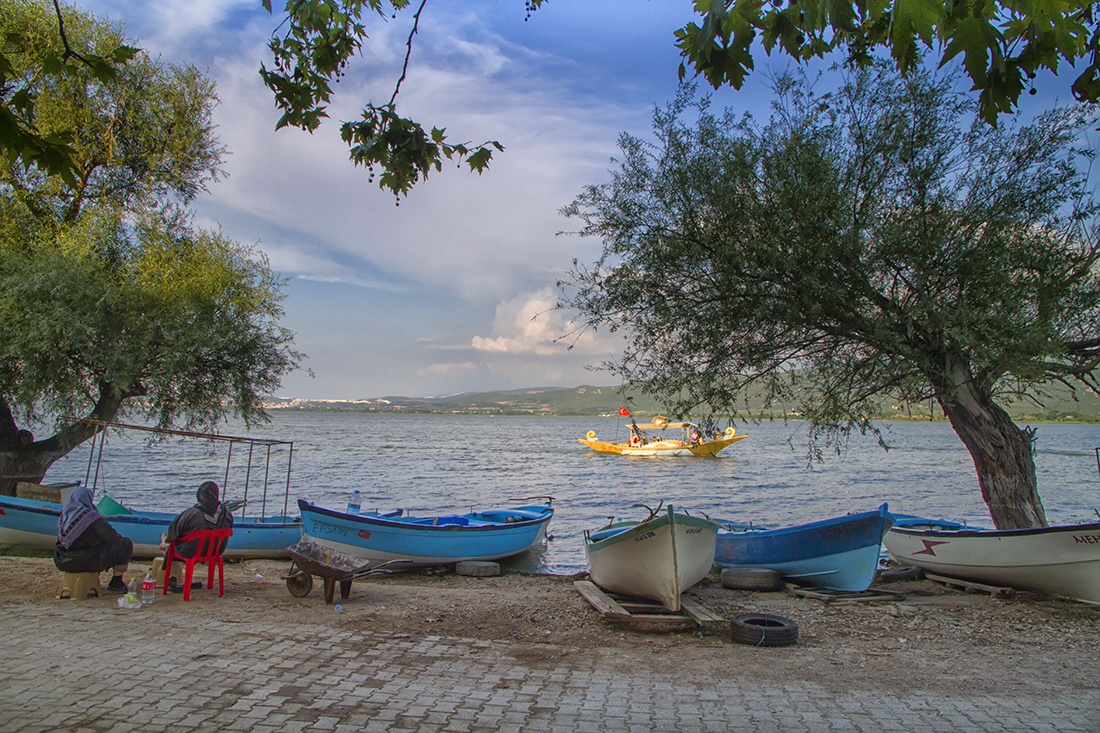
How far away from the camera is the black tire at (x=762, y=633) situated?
290 inches

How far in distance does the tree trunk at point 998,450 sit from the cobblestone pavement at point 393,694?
4.83 meters

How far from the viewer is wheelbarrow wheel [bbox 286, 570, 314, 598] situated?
9.02 meters

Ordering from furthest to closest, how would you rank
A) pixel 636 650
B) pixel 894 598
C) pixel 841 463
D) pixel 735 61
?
pixel 841 463 → pixel 894 598 → pixel 636 650 → pixel 735 61

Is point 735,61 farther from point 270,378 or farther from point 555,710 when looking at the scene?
point 270,378

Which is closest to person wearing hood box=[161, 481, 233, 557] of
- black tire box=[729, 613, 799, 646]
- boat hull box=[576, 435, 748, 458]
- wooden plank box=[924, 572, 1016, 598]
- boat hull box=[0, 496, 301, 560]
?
boat hull box=[0, 496, 301, 560]

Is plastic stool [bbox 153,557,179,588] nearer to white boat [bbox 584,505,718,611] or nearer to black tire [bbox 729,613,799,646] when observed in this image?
white boat [bbox 584,505,718,611]

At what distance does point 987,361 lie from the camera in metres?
7.61

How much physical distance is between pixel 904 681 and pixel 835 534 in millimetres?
5620

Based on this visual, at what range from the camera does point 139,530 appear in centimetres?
1391

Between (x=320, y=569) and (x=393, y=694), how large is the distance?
3.97 metres

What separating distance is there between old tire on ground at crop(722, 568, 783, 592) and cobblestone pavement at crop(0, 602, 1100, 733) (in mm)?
5853

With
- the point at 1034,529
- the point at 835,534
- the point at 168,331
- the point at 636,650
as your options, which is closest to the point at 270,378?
the point at 168,331

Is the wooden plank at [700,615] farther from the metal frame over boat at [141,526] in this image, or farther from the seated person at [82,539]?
the metal frame over boat at [141,526]

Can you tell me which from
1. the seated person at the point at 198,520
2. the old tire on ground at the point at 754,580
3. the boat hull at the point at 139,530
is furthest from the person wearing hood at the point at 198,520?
the old tire on ground at the point at 754,580
